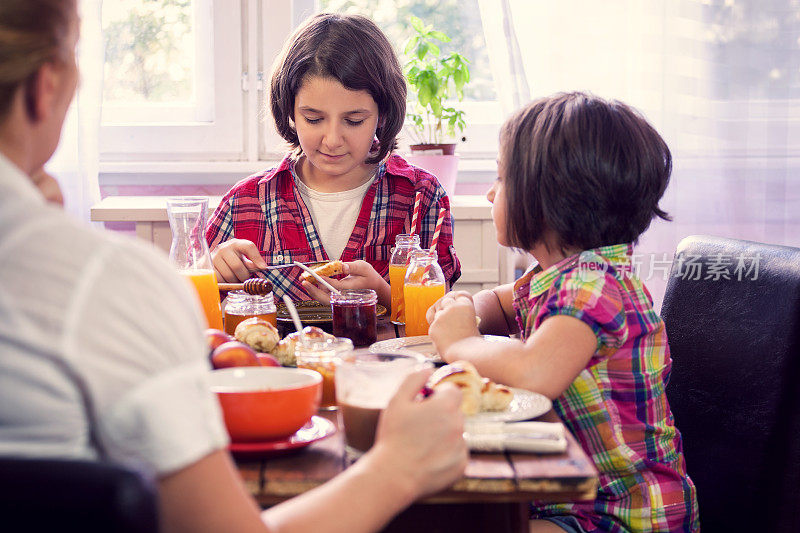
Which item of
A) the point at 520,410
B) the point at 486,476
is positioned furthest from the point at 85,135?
the point at 486,476

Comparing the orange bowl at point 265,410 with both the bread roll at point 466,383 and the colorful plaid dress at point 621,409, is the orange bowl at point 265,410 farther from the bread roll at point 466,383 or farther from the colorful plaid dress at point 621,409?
the colorful plaid dress at point 621,409

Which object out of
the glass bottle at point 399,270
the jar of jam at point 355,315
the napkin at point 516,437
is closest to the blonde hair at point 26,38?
the napkin at point 516,437

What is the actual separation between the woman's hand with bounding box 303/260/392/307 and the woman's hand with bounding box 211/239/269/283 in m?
0.12

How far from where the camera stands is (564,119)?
134cm

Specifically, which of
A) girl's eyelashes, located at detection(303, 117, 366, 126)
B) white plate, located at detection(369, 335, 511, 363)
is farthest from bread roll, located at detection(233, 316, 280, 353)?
girl's eyelashes, located at detection(303, 117, 366, 126)

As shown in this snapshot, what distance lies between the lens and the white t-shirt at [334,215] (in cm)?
209

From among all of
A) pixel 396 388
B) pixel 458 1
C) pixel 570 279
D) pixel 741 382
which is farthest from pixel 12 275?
pixel 458 1

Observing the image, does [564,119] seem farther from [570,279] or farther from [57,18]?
[57,18]

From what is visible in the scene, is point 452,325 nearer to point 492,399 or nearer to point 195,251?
point 492,399

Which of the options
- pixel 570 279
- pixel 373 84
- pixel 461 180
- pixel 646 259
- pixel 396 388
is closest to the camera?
pixel 396 388

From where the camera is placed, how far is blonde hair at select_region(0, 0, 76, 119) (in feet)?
1.99

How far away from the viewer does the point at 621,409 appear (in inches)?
48.8

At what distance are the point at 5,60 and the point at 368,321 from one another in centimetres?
86

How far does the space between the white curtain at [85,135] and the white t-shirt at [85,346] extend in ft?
6.69
